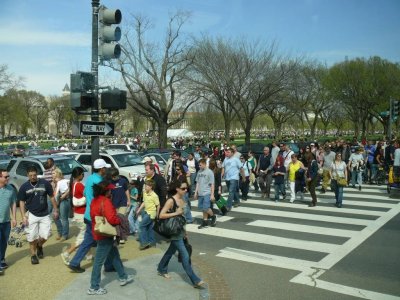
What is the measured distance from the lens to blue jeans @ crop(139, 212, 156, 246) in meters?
8.07

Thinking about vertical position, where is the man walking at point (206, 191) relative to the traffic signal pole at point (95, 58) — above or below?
below

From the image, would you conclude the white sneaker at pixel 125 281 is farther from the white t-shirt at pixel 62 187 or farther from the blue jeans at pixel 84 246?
the white t-shirt at pixel 62 187

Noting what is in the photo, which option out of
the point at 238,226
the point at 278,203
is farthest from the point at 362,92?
the point at 238,226

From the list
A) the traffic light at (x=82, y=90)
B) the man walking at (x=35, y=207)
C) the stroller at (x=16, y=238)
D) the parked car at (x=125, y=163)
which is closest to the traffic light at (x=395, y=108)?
the parked car at (x=125, y=163)

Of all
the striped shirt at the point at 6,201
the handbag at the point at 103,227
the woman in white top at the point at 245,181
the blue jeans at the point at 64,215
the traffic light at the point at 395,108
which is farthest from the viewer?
the traffic light at the point at 395,108

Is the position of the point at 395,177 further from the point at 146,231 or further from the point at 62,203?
the point at 62,203

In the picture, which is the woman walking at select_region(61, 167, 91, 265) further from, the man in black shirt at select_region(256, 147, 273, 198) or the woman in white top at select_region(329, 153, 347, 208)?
the man in black shirt at select_region(256, 147, 273, 198)

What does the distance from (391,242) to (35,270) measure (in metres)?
6.72

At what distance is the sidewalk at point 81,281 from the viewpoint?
5.68 meters

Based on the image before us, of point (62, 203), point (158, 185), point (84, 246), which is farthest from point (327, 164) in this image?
point (84, 246)

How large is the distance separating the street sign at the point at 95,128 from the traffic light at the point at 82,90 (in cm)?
33

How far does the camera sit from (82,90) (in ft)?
26.1

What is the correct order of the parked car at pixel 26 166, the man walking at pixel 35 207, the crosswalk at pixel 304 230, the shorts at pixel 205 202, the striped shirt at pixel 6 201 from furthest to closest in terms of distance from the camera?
the parked car at pixel 26 166 → the shorts at pixel 205 202 → the crosswalk at pixel 304 230 → the man walking at pixel 35 207 → the striped shirt at pixel 6 201

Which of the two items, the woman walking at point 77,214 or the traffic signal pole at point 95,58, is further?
the traffic signal pole at point 95,58
